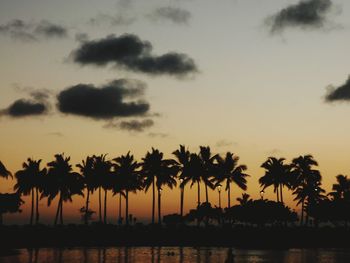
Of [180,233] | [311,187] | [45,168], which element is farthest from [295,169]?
[45,168]

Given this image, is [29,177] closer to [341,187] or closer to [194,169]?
[194,169]

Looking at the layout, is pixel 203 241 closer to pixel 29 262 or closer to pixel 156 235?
pixel 156 235

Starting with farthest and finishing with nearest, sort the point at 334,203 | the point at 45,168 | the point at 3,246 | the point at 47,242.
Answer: the point at 334,203 < the point at 45,168 < the point at 47,242 < the point at 3,246

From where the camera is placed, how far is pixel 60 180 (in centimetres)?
11138

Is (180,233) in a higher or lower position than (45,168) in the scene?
lower

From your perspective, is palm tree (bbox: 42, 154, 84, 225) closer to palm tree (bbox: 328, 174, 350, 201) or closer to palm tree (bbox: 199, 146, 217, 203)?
palm tree (bbox: 199, 146, 217, 203)

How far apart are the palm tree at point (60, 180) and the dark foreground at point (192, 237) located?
792 inches

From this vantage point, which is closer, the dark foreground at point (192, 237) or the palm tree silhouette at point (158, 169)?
the dark foreground at point (192, 237)

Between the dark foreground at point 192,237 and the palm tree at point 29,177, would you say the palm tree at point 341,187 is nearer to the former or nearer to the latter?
the dark foreground at point 192,237

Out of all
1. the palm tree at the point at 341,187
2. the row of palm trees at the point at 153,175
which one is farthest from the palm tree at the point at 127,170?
the palm tree at the point at 341,187

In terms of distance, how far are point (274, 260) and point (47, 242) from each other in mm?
39274

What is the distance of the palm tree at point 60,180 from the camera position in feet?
366

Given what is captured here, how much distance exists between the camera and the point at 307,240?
9225cm

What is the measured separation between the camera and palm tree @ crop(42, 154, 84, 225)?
366ft
